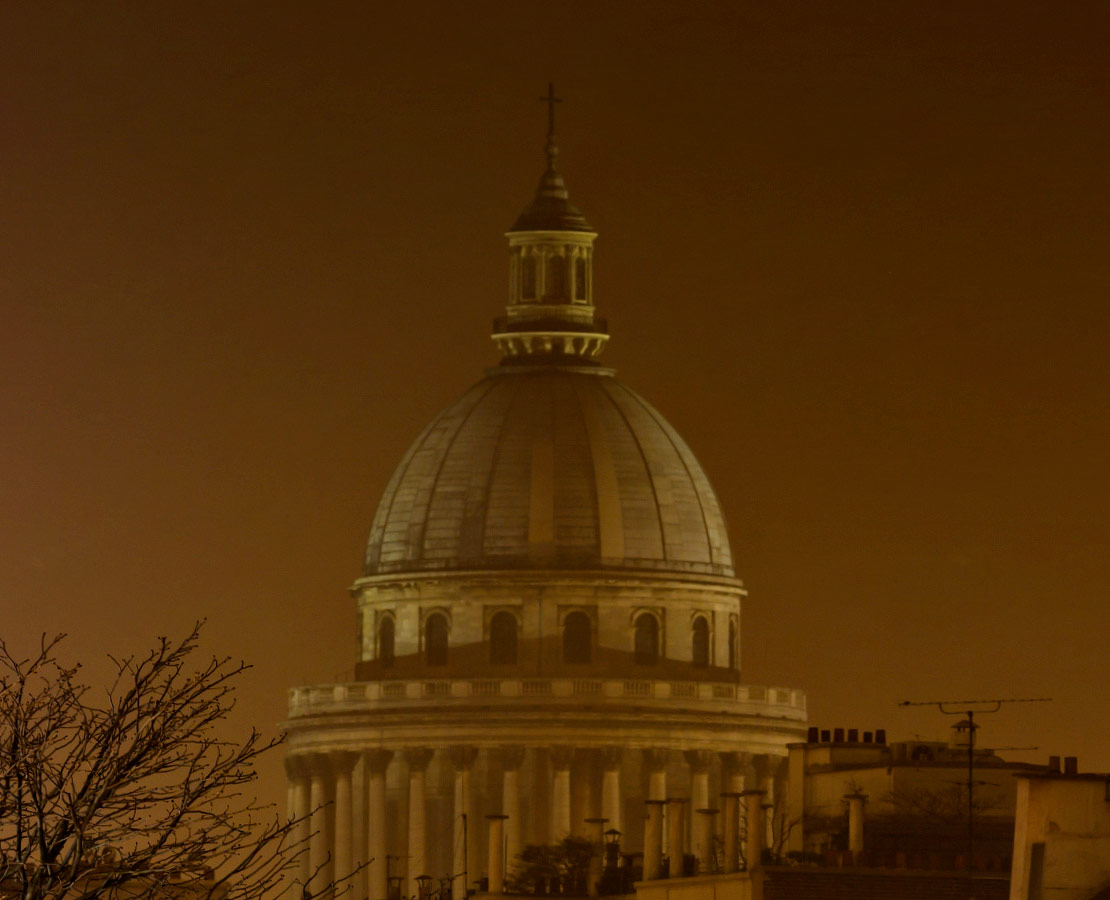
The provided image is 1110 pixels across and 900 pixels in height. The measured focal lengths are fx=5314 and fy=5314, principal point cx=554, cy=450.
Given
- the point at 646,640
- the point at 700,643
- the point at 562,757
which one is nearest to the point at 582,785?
the point at 562,757

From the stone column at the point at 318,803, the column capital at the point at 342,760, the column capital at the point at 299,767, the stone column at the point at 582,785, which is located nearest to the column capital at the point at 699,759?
the stone column at the point at 582,785

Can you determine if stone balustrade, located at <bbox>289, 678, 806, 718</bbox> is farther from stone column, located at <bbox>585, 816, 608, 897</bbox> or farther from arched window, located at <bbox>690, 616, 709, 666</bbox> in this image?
stone column, located at <bbox>585, 816, 608, 897</bbox>

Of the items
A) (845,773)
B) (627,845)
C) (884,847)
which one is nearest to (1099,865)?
(884,847)

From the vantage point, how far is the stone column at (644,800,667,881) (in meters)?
126

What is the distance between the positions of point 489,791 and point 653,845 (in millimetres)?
64741

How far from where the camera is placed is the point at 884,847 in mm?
119562

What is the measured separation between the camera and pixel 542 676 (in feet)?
650

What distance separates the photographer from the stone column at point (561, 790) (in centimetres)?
19138

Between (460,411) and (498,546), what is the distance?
529 cm

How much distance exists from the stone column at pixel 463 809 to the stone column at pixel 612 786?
4.80 m

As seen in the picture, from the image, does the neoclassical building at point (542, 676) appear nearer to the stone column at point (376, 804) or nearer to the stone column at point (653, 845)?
the stone column at point (376, 804)

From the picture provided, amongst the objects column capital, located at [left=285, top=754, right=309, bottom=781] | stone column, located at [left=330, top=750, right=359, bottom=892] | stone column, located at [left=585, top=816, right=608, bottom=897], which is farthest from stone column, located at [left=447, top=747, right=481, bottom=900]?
column capital, located at [left=285, top=754, right=309, bottom=781]

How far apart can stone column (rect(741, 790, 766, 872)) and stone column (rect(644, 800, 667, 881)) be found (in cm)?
502

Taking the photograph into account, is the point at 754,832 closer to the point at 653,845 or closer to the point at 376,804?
the point at 653,845
